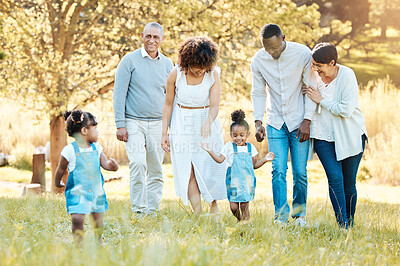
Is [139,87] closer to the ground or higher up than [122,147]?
higher up

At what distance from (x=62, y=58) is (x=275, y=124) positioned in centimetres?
680

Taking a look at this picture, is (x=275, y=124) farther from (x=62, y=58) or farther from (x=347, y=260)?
(x=62, y=58)

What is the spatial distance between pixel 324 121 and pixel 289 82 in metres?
0.51

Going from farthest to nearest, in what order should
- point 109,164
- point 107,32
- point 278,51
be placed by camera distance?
point 107,32
point 278,51
point 109,164

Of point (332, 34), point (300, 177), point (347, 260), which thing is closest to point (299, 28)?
point (300, 177)

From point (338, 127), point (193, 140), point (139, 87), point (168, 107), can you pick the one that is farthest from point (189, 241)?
point (139, 87)

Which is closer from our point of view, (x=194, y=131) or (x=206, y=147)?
(x=206, y=147)

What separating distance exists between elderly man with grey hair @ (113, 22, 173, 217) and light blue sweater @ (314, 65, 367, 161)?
6.23 feet

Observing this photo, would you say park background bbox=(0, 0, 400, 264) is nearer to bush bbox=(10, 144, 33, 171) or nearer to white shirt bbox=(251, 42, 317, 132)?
bush bbox=(10, 144, 33, 171)

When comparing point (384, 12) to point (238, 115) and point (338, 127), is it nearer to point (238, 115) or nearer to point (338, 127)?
point (338, 127)

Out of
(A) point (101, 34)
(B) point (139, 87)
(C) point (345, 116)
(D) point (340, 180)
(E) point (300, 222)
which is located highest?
(A) point (101, 34)

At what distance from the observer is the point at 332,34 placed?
25844mm

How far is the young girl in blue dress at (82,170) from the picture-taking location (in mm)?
3477

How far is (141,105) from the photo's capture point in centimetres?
543
